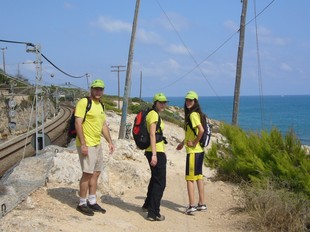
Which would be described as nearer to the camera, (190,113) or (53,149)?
(190,113)

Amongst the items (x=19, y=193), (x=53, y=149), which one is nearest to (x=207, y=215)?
(x=19, y=193)

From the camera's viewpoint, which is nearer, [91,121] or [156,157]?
[91,121]

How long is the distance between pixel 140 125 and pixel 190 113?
2.83ft

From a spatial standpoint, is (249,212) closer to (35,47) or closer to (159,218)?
(159,218)

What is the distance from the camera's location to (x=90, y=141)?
6035 mm

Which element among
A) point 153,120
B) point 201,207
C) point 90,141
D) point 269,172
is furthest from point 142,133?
point 269,172

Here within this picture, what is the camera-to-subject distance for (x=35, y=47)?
10141 millimetres

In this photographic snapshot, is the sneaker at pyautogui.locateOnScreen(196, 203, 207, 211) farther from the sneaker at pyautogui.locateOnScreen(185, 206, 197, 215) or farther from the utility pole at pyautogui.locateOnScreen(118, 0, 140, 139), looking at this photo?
the utility pole at pyautogui.locateOnScreen(118, 0, 140, 139)

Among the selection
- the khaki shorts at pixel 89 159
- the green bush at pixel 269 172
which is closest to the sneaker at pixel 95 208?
the khaki shorts at pixel 89 159

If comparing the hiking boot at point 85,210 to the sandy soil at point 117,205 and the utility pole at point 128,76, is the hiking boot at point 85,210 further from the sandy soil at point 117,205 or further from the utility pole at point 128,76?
the utility pole at point 128,76

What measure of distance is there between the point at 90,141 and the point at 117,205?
4.72 feet

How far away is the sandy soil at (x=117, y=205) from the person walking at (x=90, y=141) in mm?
227

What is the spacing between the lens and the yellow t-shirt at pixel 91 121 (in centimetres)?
595

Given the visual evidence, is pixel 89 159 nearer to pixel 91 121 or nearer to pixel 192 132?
pixel 91 121
